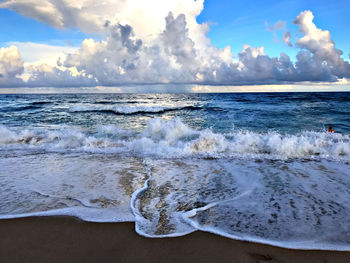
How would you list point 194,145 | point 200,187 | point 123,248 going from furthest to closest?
point 194,145, point 200,187, point 123,248

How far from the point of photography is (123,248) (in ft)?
8.61

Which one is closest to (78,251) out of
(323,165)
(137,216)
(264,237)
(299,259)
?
(137,216)

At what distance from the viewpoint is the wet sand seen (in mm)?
2439

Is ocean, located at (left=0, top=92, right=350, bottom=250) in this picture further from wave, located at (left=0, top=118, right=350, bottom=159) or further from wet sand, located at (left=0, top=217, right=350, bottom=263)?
wet sand, located at (left=0, top=217, right=350, bottom=263)

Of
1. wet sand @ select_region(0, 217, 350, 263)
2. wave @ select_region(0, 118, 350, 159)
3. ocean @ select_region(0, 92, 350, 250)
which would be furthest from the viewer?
wave @ select_region(0, 118, 350, 159)

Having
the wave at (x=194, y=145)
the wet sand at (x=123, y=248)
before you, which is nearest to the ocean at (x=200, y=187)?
the wave at (x=194, y=145)

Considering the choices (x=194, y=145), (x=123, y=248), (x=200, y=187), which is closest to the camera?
(x=123, y=248)

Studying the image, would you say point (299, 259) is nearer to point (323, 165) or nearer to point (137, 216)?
point (137, 216)

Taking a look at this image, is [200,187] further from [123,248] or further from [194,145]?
[194,145]

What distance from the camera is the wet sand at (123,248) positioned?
2.44m

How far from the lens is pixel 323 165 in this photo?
6.11 meters

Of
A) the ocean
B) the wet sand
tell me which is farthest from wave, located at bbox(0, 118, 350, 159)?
the wet sand

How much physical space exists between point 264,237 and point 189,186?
2039 mm

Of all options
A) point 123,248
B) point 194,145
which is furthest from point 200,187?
point 194,145
